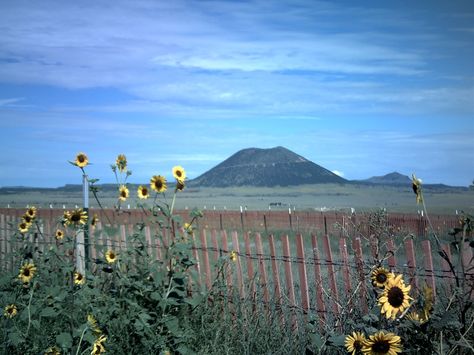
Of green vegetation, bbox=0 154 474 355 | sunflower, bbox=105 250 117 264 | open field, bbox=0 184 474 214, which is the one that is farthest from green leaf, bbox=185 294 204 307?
open field, bbox=0 184 474 214

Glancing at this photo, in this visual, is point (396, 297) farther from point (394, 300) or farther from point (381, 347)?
point (381, 347)

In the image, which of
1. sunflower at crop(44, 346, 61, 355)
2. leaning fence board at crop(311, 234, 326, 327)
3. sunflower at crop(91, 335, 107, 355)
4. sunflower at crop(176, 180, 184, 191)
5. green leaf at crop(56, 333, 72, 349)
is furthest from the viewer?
leaning fence board at crop(311, 234, 326, 327)

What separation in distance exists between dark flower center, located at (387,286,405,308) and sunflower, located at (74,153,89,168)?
371 centimetres

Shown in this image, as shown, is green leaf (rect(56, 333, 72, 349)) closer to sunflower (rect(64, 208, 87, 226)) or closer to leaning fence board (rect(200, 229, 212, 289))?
sunflower (rect(64, 208, 87, 226))

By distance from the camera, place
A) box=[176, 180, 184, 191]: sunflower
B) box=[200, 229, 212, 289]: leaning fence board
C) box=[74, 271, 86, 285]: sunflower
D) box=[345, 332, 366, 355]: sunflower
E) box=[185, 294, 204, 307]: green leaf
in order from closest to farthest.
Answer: box=[345, 332, 366, 355]: sunflower < box=[185, 294, 204, 307]: green leaf < box=[176, 180, 184, 191]: sunflower < box=[74, 271, 86, 285]: sunflower < box=[200, 229, 212, 289]: leaning fence board

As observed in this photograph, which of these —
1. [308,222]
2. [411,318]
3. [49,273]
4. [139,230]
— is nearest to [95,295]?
[139,230]

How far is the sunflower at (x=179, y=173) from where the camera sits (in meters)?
5.79

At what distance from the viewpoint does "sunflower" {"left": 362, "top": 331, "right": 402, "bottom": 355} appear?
3.35 metres

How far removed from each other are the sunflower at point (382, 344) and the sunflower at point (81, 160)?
12.3ft

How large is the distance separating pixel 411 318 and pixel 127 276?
3.00 m

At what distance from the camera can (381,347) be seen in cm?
337

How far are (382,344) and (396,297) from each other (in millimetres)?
280

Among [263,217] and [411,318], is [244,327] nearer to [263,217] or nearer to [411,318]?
[411,318]

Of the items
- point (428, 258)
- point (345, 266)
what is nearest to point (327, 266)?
point (345, 266)
